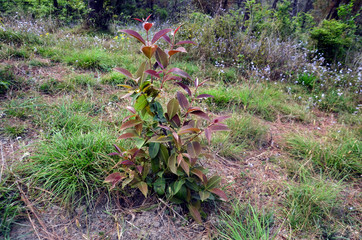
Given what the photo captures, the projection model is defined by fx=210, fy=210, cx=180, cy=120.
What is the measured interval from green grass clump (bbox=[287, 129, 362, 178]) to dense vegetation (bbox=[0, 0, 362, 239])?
2cm

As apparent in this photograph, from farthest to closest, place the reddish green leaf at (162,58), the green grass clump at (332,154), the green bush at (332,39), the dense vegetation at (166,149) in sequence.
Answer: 1. the green bush at (332,39)
2. the green grass clump at (332,154)
3. the dense vegetation at (166,149)
4. the reddish green leaf at (162,58)

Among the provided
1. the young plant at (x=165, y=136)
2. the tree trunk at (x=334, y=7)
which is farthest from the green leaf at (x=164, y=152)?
the tree trunk at (x=334, y=7)

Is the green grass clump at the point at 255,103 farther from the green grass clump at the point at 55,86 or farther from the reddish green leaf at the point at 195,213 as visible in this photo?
the green grass clump at the point at 55,86

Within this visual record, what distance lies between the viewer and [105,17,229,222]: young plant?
1.37 m

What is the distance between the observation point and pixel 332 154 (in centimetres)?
243

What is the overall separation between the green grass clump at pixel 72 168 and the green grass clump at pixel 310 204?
1607 mm

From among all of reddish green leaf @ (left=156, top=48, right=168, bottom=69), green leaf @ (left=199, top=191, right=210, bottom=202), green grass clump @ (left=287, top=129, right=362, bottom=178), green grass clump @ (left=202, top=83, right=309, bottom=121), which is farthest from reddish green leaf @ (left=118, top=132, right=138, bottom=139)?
green grass clump @ (left=202, top=83, right=309, bottom=121)

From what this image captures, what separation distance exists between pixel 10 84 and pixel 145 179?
2560mm

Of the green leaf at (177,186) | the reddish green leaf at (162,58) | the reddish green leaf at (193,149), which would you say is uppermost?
the reddish green leaf at (162,58)

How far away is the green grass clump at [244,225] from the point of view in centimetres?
144

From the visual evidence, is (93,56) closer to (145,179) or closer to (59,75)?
(59,75)

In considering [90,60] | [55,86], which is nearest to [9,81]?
[55,86]

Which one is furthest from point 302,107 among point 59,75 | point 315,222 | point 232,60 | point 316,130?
point 59,75

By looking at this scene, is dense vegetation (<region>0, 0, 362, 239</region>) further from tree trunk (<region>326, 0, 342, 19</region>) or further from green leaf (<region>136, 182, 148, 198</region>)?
tree trunk (<region>326, 0, 342, 19</region>)
